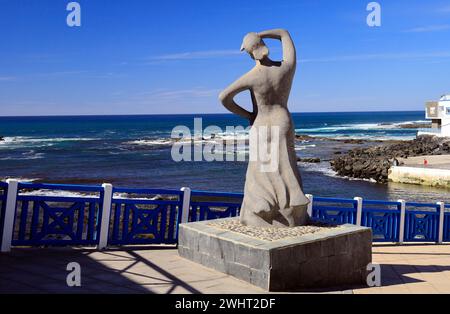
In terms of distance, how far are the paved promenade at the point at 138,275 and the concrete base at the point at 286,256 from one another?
0.51ft

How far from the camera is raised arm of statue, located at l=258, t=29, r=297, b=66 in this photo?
7.12 metres

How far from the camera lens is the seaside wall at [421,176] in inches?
1216

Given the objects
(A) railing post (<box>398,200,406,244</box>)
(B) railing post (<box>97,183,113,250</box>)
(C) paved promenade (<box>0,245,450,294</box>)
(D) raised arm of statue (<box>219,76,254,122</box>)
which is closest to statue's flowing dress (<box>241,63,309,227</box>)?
(D) raised arm of statue (<box>219,76,254,122</box>)

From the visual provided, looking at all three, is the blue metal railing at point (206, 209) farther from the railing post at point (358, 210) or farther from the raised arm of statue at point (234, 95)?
the railing post at point (358, 210)

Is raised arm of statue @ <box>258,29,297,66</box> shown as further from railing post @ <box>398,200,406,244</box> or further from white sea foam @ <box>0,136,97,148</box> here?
white sea foam @ <box>0,136,97,148</box>

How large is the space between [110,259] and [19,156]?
48.5m

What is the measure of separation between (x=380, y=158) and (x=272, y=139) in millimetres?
35331

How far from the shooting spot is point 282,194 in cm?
691

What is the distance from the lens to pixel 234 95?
7145mm

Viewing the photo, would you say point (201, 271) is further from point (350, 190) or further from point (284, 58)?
point (350, 190)

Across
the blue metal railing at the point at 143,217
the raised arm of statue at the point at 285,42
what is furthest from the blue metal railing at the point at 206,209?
the raised arm of statue at the point at 285,42

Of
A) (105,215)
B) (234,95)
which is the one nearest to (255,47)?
(234,95)

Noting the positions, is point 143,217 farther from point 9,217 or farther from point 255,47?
point 255,47

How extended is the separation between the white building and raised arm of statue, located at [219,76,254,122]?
51664 millimetres
